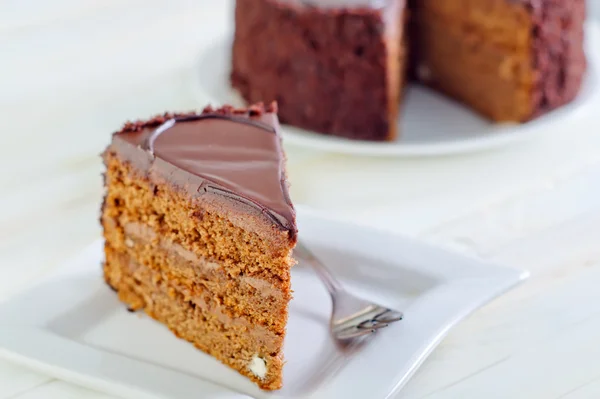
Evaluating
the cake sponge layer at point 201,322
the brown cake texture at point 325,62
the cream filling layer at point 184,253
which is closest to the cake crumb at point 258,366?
the cake sponge layer at point 201,322

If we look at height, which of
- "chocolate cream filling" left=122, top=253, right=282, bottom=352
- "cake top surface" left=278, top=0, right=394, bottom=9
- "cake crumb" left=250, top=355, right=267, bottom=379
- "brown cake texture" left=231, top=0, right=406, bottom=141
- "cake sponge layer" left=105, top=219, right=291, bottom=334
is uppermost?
"cake top surface" left=278, top=0, right=394, bottom=9

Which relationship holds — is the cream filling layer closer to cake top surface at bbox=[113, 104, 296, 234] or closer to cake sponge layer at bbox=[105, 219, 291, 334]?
cake sponge layer at bbox=[105, 219, 291, 334]

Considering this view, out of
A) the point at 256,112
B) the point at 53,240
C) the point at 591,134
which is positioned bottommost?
the point at 53,240

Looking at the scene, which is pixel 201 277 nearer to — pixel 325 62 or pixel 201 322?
pixel 201 322

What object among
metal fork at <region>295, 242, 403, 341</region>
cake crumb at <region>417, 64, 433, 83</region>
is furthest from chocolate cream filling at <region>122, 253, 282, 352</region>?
cake crumb at <region>417, 64, 433, 83</region>

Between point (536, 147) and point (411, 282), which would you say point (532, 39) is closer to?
point (536, 147)

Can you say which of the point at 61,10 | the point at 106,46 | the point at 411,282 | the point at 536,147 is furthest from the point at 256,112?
the point at 61,10

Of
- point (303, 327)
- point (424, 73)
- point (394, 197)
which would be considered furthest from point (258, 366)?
point (424, 73)
